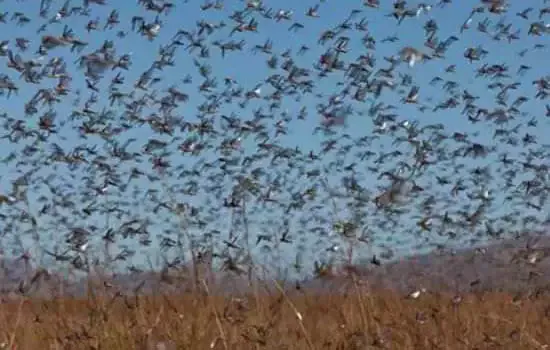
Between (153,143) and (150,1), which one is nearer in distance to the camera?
A: (153,143)

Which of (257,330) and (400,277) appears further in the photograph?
(400,277)

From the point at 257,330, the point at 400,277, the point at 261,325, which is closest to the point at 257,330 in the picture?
the point at 257,330

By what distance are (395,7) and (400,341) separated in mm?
3762

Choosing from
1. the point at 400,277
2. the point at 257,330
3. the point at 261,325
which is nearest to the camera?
the point at 257,330

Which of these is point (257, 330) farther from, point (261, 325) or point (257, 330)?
point (261, 325)

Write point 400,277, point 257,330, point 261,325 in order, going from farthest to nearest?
point 400,277 < point 261,325 < point 257,330

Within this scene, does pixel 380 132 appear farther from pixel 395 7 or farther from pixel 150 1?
pixel 150 1

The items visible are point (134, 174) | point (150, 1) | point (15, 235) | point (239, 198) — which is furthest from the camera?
point (150, 1)

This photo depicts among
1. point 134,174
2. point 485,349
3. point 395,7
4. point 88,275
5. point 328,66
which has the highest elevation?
point 395,7

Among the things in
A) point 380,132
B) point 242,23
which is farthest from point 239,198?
point 242,23

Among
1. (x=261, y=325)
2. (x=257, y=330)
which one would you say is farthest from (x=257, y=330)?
(x=261, y=325)

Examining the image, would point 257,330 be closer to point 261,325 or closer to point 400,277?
point 261,325

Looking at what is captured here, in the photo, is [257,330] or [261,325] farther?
[261,325]

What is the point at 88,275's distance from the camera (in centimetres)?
650
